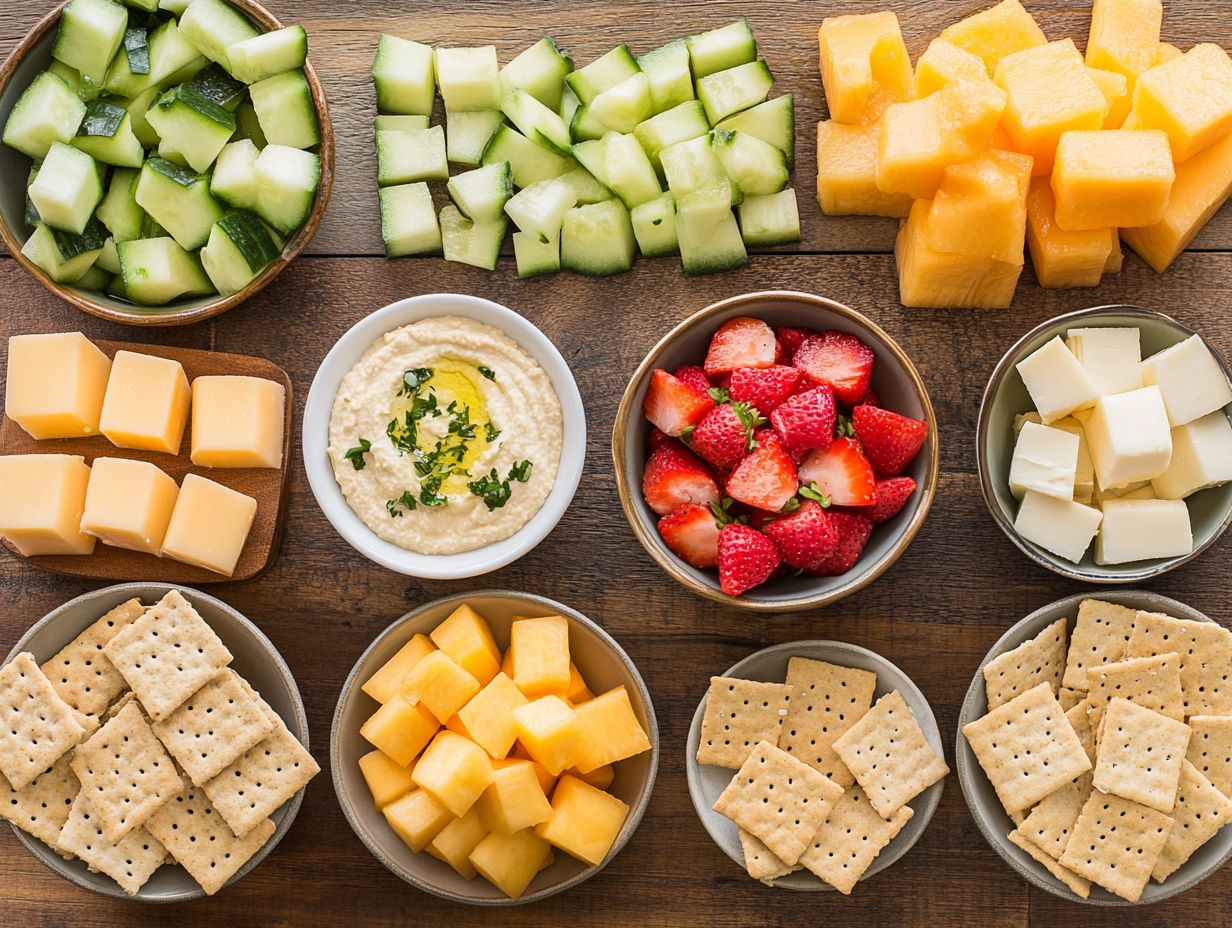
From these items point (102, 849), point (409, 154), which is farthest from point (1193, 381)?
point (102, 849)

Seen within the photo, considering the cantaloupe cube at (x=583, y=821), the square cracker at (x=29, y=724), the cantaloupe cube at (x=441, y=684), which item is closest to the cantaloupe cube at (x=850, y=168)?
the cantaloupe cube at (x=441, y=684)

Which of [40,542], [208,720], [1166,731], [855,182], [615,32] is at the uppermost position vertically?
[615,32]

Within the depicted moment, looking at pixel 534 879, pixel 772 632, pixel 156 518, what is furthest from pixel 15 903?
pixel 772 632

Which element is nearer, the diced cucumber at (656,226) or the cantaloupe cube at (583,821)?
the cantaloupe cube at (583,821)

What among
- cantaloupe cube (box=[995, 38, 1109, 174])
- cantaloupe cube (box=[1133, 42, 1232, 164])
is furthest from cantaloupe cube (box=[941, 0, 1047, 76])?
cantaloupe cube (box=[1133, 42, 1232, 164])

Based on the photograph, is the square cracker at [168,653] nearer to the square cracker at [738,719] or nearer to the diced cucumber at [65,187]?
the diced cucumber at [65,187]

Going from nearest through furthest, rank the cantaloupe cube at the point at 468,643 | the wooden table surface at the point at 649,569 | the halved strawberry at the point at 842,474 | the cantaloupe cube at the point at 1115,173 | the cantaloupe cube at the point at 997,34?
the halved strawberry at the point at 842,474 → the cantaloupe cube at the point at 1115,173 → the cantaloupe cube at the point at 468,643 → the cantaloupe cube at the point at 997,34 → the wooden table surface at the point at 649,569

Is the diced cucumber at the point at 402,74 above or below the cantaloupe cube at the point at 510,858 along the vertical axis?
above

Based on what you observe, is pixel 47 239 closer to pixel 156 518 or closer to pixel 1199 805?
pixel 156 518
